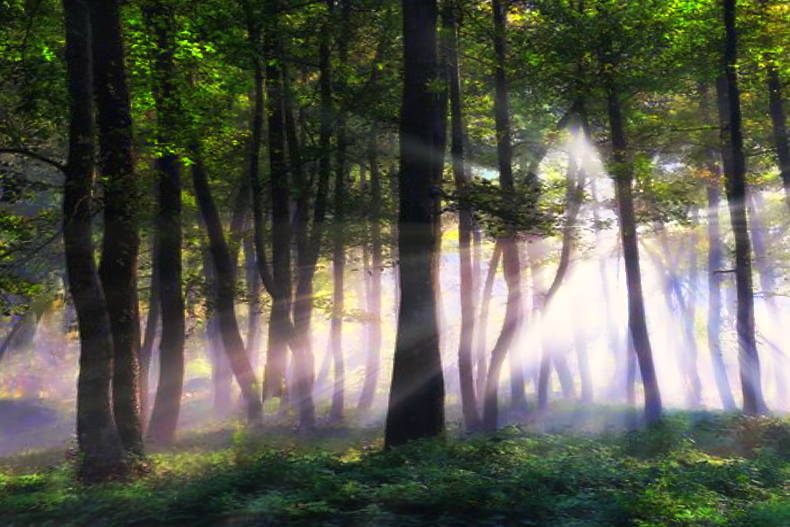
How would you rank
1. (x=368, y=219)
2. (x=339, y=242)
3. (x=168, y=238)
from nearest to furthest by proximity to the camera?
1. (x=168, y=238)
2. (x=339, y=242)
3. (x=368, y=219)

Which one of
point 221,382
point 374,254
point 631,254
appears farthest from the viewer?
point 221,382

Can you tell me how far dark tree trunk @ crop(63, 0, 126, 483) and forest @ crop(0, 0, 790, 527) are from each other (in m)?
0.04

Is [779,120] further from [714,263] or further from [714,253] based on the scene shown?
[714,253]

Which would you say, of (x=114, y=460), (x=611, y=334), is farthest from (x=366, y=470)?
(x=611, y=334)

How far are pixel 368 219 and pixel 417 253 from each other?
9.04m

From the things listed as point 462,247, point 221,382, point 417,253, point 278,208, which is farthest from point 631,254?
point 221,382

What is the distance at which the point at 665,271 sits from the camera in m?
41.2

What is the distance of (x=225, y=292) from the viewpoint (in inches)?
797

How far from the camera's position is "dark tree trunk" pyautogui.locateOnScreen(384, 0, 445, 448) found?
13023 millimetres

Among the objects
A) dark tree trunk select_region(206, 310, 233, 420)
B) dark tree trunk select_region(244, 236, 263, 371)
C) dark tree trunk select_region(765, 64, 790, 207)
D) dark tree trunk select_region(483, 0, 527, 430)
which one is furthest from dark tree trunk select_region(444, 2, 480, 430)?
dark tree trunk select_region(206, 310, 233, 420)

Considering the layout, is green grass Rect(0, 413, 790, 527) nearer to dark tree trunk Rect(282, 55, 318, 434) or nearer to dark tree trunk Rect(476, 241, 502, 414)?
dark tree trunk Rect(282, 55, 318, 434)

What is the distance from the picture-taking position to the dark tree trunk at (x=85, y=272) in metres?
10.9

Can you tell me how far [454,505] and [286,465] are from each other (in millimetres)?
2812

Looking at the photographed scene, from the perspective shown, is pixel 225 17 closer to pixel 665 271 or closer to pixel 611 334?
pixel 665 271
